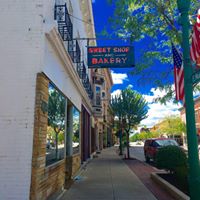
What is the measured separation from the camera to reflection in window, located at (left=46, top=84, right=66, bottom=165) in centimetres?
783

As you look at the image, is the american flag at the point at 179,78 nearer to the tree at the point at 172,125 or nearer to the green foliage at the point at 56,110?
the green foliage at the point at 56,110

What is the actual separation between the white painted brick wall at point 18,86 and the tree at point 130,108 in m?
20.6

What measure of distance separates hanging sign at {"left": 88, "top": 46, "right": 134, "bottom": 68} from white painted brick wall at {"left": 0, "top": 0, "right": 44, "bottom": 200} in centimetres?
416

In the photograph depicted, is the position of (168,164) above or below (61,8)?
below

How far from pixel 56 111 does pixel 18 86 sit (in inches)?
93.2

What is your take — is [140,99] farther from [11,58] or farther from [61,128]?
[11,58]

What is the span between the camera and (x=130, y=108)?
1060 inches

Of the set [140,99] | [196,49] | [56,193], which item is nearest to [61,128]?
[56,193]

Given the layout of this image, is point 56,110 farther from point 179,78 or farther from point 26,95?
point 179,78

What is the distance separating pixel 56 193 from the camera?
838 cm

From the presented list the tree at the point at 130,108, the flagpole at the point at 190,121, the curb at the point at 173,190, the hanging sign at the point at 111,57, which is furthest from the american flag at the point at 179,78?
the tree at the point at 130,108

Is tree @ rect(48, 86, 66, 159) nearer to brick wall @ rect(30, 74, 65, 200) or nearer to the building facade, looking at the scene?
the building facade

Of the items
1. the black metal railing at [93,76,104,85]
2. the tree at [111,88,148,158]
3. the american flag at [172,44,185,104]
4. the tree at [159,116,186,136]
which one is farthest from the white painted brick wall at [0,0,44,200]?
the tree at [159,116,186,136]

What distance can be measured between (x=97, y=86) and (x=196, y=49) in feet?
89.8
